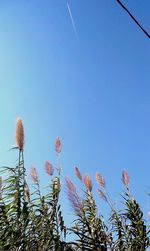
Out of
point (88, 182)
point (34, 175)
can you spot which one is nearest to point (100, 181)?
point (88, 182)

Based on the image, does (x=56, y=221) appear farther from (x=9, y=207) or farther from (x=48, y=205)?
(x=9, y=207)

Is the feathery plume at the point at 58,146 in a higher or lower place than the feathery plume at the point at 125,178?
higher

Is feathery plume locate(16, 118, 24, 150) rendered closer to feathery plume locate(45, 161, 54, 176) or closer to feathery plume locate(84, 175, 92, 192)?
feathery plume locate(45, 161, 54, 176)

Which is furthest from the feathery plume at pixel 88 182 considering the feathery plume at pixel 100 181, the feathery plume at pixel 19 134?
the feathery plume at pixel 19 134

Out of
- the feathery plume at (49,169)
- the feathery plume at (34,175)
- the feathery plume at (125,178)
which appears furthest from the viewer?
the feathery plume at (125,178)

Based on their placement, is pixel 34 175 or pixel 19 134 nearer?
pixel 19 134

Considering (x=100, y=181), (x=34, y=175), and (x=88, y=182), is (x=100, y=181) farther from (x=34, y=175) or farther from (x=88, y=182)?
(x=34, y=175)

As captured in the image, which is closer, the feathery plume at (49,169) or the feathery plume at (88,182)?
the feathery plume at (49,169)

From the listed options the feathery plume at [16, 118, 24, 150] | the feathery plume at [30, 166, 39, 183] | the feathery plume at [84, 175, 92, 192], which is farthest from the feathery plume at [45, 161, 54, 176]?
the feathery plume at [16, 118, 24, 150]

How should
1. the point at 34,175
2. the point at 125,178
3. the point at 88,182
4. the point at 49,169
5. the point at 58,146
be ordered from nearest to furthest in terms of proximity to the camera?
1. the point at 34,175
2. the point at 49,169
3. the point at 58,146
4. the point at 88,182
5. the point at 125,178

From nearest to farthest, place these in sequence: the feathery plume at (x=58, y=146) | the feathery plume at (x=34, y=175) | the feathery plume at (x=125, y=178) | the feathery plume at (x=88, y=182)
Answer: the feathery plume at (x=34, y=175) → the feathery plume at (x=58, y=146) → the feathery plume at (x=88, y=182) → the feathery plume at (x=125, y=178)

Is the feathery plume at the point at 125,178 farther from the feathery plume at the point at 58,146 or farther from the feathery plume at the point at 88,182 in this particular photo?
the feathery plume at the point at 58,146

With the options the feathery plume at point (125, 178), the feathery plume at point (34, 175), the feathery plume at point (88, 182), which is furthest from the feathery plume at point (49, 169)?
the feathery plume at point (125, 178)

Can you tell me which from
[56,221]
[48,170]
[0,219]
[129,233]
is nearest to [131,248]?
[129,233]
